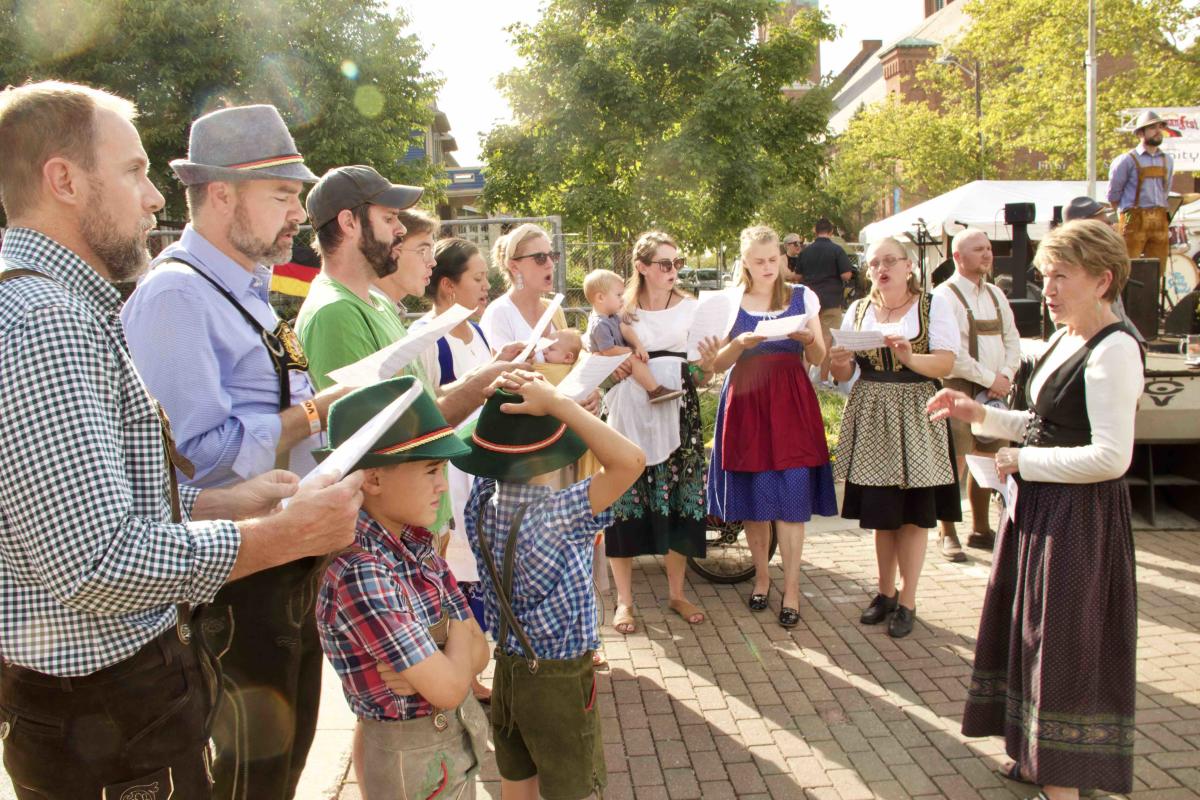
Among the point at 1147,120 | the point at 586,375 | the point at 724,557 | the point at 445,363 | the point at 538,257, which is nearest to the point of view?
the point at 586,375

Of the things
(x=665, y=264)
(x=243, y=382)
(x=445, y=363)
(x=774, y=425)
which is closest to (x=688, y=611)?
(x=774, y=425)

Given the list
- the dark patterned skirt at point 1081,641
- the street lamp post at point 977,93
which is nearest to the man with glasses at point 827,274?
the dark patterned skirt at point 1081,641

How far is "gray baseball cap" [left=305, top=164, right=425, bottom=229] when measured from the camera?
10.5ft

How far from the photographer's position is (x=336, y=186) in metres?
3.20

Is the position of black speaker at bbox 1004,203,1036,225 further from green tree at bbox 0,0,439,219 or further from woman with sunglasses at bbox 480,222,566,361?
green tree at bbox 0,0,439,219

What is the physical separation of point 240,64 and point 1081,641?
1980 cm

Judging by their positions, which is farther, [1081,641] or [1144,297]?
[1144,297]

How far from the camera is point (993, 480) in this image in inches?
137

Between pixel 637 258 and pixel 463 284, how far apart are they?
1199 mm

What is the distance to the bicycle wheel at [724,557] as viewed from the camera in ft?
19.1

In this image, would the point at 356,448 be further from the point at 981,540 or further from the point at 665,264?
the point at 981,540

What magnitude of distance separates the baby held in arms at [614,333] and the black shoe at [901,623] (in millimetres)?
1688

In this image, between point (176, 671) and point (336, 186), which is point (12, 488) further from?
point (336, 186)

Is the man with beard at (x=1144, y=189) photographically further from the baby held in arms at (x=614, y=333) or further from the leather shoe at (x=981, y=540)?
the baby held in arms at (x=614, y=333)
